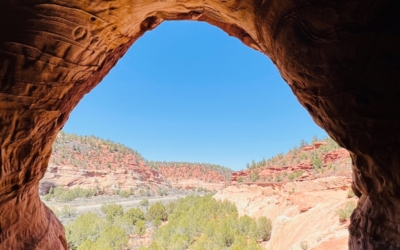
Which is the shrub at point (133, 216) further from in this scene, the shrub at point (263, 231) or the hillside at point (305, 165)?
the hillside at point (305, 165)

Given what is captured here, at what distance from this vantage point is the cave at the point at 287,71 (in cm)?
219

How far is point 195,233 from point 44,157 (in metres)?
18.0

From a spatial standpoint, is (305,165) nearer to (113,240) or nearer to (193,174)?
(113,240)

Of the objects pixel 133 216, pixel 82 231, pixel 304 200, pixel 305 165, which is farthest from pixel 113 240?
pixel 305 165

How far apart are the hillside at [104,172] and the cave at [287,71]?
47.3 metres

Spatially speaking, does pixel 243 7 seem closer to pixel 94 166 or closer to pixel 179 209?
pixel 179 209

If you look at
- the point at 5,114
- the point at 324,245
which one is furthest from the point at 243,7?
the point at 324,245

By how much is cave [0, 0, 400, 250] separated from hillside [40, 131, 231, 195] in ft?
155

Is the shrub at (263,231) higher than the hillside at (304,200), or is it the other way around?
the hillside at (304,200)

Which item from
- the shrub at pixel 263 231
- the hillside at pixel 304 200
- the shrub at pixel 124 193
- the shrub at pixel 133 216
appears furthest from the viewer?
the shrub at pixel 124 193

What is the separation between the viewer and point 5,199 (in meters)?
3.07

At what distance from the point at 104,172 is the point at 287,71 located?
176ft

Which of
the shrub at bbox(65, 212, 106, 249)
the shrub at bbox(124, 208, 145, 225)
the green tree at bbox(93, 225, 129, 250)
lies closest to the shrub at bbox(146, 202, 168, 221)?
the shrub at bbox(124, 208, 145, 225)

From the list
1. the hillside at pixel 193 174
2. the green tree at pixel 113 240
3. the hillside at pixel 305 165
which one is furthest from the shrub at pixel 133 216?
the hillside at pixel 193 174
